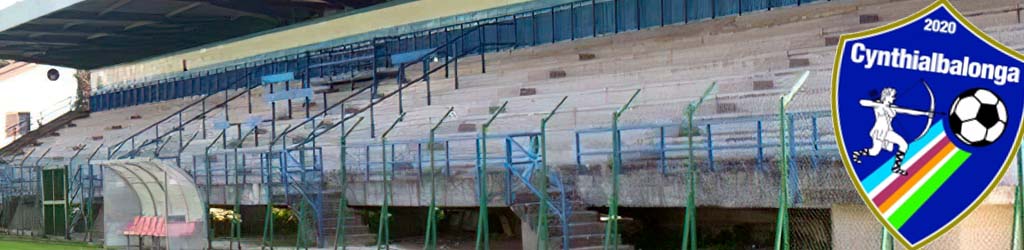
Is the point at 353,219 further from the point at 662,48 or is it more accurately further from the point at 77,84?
the point at 77,84

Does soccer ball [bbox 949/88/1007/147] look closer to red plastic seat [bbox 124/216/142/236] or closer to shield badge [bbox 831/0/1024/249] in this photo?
shield badge [bbox 831/0/1024/249]

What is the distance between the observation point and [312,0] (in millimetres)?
38312

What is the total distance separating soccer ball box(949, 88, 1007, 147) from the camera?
25.9ft

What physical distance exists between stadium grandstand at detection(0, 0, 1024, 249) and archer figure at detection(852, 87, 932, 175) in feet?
3.77

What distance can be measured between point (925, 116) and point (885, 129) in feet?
1.06

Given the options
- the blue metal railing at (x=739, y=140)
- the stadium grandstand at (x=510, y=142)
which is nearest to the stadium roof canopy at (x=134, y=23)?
the stadium grandstand at (x=510, y=142)

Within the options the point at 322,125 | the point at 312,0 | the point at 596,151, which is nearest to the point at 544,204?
the point at 596,151

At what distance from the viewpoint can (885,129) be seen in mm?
7738

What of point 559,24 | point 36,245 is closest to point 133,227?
point 36,245

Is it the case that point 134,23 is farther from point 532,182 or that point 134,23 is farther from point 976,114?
point 976,114

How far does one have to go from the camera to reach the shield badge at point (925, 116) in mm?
7715

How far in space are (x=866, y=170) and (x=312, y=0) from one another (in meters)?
31.6

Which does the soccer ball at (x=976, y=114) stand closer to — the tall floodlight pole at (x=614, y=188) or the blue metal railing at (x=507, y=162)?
the tall floodlight pole at (x=614, y=188)

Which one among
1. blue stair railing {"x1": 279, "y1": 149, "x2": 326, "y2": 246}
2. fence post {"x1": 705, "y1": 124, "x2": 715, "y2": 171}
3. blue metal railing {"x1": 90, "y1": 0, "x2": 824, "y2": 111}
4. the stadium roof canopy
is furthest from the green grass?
fence post {"x1": 705, "y1": 124, "x2": 715, "y2": 171}
